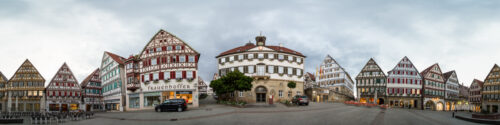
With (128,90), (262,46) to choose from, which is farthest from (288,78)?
(128,90)

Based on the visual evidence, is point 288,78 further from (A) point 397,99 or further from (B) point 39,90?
(B) point 39,90

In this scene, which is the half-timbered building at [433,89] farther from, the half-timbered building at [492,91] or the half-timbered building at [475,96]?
the half-timbered building at [475,96]

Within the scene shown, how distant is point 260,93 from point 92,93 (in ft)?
150

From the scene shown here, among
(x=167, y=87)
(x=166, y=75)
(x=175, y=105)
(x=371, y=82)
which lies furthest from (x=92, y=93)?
(x=371, y=82)

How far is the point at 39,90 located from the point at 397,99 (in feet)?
275

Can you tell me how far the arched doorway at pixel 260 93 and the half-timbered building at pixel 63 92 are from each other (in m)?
46.6

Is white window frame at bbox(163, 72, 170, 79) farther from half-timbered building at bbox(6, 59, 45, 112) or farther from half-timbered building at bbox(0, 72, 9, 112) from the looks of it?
→ half-timbered building at bbox(0, 72, 9, 112)

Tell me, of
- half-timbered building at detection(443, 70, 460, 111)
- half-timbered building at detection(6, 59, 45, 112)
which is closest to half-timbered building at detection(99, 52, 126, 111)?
half-timbered building at detection(6, 59, 45, 112)

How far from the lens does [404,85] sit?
68625mm

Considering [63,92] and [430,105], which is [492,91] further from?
[63,92]

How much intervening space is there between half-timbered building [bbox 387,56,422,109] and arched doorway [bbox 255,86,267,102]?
1380 inches

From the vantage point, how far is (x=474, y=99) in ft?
285

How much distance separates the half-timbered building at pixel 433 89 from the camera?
68750mm

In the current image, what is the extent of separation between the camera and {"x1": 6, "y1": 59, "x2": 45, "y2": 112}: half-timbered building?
67.2 meters
